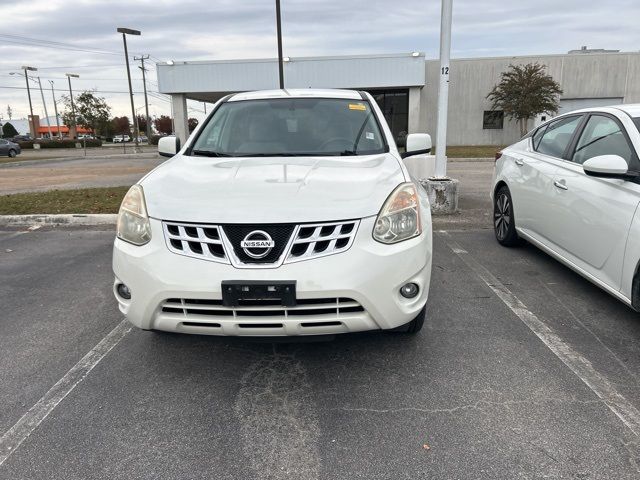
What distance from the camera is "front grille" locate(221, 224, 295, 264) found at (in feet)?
8.50

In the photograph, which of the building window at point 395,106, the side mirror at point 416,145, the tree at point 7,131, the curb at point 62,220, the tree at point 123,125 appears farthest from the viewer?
the tree at point 123,125

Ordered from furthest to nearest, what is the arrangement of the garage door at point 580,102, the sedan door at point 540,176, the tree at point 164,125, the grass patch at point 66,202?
the tree at point 164,125
the garage door at point 580,102
the grass patch at point 66,202
the sedan door at point 540,176

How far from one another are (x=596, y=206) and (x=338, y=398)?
2544mm

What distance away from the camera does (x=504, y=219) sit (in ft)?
19.6

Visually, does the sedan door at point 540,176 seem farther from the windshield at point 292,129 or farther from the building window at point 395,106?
the building window at point 395,106

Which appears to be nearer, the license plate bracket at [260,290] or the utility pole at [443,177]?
the license plate bracket at [260,290]

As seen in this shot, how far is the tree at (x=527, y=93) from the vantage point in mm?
29391

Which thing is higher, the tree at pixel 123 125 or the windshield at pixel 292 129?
the windshield at pixel 292 129

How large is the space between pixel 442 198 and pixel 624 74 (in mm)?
33132

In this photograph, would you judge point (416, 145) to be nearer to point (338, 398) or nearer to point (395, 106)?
point (338, 398)

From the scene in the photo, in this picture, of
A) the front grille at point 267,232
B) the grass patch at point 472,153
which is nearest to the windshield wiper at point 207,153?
the front grille at point 267,232

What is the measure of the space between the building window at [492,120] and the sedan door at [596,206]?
3191cm

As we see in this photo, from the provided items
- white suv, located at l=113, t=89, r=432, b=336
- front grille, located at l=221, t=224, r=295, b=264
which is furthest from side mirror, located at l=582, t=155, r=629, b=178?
front grille, located at l=221, t=224, r=295, b=264

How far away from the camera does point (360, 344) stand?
347 cm
